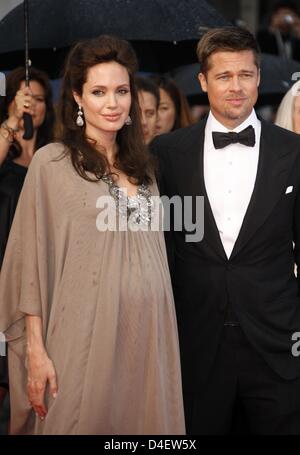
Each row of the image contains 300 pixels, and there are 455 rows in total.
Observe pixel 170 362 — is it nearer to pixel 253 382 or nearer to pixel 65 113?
pixel 253 382

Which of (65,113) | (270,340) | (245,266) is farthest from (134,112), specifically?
(270,340)

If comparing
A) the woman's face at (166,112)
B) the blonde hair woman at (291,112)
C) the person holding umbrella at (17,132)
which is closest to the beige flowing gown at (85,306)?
the person holding umbrella at (17,132)

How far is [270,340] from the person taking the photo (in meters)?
4.86

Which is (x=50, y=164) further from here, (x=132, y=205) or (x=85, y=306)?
(x=85, y=306)

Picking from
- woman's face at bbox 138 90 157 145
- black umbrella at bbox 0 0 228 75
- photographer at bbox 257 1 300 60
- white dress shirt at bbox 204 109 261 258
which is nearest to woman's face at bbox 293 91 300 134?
black umbrella at bbox 0 0 228 75

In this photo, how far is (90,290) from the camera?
176 inches

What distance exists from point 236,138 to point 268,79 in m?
3.18

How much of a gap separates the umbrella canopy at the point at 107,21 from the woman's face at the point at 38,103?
29cm

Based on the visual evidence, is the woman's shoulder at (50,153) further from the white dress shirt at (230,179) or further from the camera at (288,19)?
the camera at (288,19)

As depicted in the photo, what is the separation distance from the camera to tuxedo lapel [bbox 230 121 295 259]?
482 cm

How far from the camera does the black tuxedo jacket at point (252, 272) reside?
4828 millimetres

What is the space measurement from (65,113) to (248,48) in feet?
3.07

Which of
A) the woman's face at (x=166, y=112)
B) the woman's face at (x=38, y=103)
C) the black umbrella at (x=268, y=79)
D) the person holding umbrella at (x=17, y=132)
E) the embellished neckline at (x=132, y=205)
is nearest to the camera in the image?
the embellished neckline at (x=132, y=205)

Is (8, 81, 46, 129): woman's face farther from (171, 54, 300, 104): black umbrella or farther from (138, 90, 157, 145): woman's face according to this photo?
(171, 54, 300, 104): black umbrella
